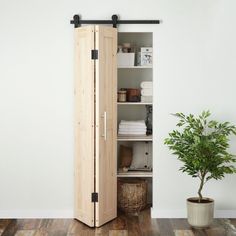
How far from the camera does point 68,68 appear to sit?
4.89 metres

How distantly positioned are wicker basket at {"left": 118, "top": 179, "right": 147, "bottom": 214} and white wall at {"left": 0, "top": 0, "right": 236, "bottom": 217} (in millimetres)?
210

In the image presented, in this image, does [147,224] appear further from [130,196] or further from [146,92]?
[146,92]

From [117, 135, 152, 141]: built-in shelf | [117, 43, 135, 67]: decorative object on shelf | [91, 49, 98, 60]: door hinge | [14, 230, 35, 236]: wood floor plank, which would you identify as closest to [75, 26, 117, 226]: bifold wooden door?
[91, 49, 98, 60]: door hinge

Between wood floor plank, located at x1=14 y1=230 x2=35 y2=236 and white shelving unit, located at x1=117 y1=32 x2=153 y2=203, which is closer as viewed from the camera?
wood floor plank, located at x1=14 y1=230 x2=35 y2=236

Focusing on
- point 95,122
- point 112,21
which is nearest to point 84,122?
point 95,122

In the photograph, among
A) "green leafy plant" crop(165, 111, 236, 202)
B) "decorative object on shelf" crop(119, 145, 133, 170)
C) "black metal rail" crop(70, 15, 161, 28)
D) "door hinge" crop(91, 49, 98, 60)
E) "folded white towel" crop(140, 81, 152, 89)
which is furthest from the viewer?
"decorative object on shelf" crop(119, 145, 133, 170)

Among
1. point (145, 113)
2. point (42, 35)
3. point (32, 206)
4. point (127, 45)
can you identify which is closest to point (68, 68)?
point (42, 35)

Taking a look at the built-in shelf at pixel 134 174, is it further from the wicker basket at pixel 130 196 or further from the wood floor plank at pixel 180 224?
the wood floor plank at pixel 180 224

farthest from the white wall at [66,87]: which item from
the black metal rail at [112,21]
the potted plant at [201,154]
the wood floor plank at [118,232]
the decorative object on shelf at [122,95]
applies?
the wood floor plank at [118,232]

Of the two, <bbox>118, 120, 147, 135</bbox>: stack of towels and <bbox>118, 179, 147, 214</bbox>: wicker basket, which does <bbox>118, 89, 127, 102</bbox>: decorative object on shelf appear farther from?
<bbox>118, 179, 147, 214</bbox>: wicker basket

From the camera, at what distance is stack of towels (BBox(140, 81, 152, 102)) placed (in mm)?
5164

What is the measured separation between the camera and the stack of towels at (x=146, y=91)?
5.16 metres

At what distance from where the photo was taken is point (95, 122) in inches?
184

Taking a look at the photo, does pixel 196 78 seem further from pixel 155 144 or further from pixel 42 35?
pixel 42 35
